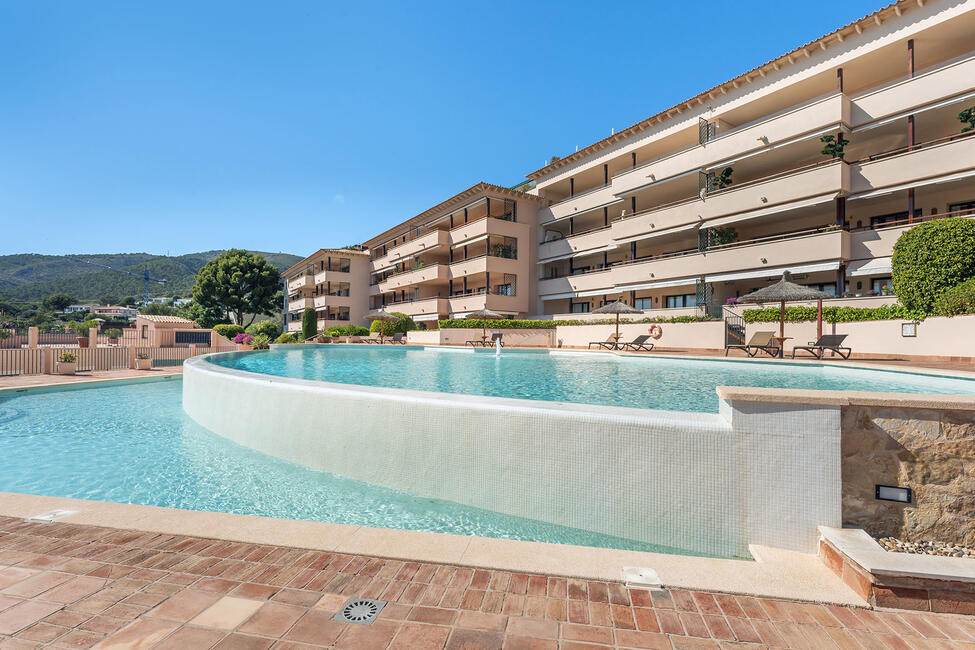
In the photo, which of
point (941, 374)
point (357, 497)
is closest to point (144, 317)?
point (357, 497)

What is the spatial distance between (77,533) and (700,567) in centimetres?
419

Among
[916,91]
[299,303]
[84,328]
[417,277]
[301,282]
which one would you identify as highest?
[916,91]

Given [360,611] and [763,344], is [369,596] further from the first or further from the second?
[763,344]

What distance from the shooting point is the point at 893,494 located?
306 cm

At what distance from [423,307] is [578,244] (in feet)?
45.6

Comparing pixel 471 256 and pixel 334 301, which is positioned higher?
pixel 471 256

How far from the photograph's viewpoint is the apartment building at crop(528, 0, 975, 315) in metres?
15.9

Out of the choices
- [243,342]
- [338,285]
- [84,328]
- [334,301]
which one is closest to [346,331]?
[243,342]

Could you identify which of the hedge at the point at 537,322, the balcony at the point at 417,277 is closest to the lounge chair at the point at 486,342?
the hedge at the point at 537,322

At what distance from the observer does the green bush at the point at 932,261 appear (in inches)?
476

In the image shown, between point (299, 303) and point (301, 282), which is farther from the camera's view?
point (299, 303)

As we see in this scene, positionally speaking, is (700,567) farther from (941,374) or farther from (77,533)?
(941,374)

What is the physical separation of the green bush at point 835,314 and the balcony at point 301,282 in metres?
44.5

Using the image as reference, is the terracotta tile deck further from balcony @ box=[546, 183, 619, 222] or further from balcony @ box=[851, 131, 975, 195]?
balcony @ box=[546, 183, 619, 222]
